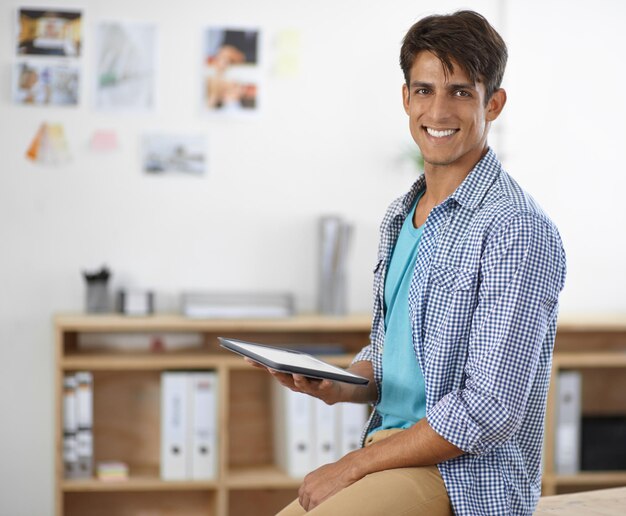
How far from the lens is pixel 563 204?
3561 mm

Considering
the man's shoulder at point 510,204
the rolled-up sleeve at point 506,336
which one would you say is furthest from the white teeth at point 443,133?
the rolled-up sleeve at point 506,336

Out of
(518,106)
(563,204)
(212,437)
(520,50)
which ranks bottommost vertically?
(212,437)

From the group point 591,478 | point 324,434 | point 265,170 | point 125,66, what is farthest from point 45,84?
point 591,478

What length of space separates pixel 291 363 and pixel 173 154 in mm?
1843

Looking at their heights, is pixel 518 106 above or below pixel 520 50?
below

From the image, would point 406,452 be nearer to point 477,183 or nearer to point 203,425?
point 477,183

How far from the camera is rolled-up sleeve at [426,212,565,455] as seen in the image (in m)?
1.47

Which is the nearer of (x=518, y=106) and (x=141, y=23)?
(x=141, y=23)

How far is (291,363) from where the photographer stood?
1623 mm

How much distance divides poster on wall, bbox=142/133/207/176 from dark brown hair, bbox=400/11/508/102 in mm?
1768

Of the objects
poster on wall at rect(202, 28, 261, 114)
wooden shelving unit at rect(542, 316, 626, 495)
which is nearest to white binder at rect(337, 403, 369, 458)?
wooden shelving unit at rect(542, 316, 626, 495)

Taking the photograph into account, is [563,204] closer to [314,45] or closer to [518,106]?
[518,106]

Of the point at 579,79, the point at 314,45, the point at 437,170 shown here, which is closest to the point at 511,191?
the point at 437,170

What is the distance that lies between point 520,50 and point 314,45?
0.82 meters
